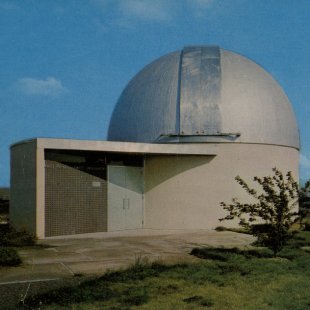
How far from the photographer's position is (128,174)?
16078mm

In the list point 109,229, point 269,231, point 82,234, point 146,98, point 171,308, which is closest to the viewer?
point 171,308

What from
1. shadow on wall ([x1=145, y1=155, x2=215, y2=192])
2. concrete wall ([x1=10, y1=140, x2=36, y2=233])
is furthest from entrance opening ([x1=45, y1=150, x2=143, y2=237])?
shadow on wall ([x1=145, y1=155, x2=215, y2=192])

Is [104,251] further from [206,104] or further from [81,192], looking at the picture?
[206,104]

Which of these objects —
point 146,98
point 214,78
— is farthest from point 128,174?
point 214,78

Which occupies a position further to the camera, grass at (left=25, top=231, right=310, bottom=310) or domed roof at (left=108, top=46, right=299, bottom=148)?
domed roof at (left=108, top=46, right=299, bottom=148)

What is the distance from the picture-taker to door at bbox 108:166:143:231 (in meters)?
15.2

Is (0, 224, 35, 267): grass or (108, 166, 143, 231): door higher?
(108, 166, 143, 231): door

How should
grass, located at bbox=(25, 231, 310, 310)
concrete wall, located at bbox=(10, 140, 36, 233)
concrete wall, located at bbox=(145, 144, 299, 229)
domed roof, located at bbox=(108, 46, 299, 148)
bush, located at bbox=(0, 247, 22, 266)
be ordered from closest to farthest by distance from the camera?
grass, located at bbox=(25, 231, 310, 310) → bush, located at bbox=(0, 247, 22, 266) → concrete wall, located at bbox=(10, 140, 36, 233) → concrete wall, located at bbox=(145, 144, 299, 229) → domed roof, located at bbox=(108, 46, 299, 148)

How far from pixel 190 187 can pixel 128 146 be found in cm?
308

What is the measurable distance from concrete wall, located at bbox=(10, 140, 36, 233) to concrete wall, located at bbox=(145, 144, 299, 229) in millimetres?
4840

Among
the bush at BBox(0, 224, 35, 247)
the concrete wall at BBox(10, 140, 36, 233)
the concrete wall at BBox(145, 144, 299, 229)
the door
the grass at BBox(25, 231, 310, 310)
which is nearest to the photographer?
the grass at BBox(25, 231, 310, 310)

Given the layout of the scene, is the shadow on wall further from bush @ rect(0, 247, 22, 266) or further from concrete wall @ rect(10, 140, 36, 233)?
bush @ rect(0, 247, 22, 266)

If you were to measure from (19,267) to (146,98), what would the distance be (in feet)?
35.1

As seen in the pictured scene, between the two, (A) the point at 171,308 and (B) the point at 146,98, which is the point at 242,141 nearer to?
(B) the point at 146,98
